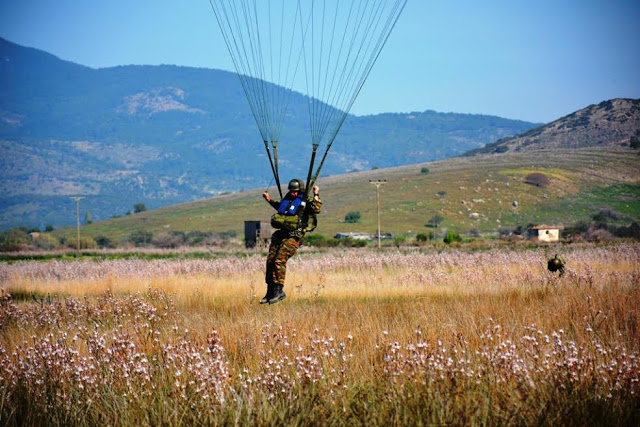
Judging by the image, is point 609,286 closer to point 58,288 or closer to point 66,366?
point 66,366

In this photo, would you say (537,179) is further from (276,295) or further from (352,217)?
(276,295)

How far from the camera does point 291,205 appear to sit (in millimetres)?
14336

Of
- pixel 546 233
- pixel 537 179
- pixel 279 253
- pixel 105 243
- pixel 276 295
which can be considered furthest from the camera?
pixel 537 179

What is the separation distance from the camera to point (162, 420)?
6289 millimetres

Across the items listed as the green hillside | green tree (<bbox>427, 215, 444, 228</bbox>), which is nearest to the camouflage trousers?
the green hillside

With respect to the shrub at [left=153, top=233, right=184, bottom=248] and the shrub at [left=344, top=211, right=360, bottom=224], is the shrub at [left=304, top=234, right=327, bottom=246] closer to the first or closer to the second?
the shrub at [left=153, top=233, right=184, bottom=248]

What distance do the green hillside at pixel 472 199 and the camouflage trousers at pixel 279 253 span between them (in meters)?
77.4

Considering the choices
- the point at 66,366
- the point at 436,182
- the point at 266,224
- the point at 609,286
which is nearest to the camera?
the point at 66,366

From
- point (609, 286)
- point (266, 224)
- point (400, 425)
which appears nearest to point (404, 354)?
point (400, 425)

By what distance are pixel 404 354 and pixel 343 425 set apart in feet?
6.76

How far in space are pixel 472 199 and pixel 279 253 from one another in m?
100

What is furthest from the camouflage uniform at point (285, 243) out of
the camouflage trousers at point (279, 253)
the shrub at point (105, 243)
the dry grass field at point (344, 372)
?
the shrub at point (105, 243)

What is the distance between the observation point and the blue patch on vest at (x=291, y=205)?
1428 centimetres

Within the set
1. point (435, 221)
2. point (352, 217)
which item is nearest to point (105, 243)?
point (352, 217)
